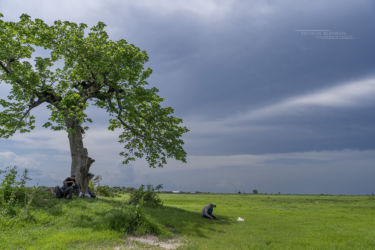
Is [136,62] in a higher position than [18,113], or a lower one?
higher

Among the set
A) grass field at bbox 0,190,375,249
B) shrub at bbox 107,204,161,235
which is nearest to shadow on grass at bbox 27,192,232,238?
grass field at bbox 0,190,375,249

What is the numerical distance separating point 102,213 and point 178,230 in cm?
506

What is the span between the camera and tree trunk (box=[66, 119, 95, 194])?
27.2m

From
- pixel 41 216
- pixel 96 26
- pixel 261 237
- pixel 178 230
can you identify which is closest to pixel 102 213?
pixel 41 216

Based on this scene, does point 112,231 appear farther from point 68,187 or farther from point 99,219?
point 68,187

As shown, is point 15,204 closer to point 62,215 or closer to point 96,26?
point 62,215

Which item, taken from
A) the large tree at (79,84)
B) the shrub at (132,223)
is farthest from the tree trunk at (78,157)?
the shrub at (132,223)

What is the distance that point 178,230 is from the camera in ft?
54.4

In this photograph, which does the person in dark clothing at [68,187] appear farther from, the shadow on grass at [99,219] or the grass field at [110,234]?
the grass field at [110,234]

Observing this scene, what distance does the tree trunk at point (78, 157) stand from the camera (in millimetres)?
27161

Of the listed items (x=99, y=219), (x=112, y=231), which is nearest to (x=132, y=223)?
(x=112, y=231)

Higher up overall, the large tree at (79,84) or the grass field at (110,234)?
A: the large tree at (79,84)

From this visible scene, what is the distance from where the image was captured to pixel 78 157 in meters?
27.4

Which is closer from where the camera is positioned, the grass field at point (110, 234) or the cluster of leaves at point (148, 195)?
the grass field at point (110, 234)
